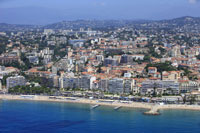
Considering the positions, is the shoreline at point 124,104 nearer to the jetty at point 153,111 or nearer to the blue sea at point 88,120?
the jetty at point 153,111

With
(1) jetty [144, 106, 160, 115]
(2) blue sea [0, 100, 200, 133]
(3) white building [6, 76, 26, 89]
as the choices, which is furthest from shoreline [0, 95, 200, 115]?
(3) white building [6, 76, 26, 89]

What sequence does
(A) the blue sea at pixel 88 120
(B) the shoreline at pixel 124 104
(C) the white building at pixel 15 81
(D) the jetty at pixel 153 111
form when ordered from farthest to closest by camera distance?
(C) the white building at pixel 15 81 < (B) the shoreline at pixel 124 104 < (D) the jetty at pixel 153 111 < (A) the blue sea at pixel 88 120

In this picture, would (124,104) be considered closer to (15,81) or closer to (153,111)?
(153,111)

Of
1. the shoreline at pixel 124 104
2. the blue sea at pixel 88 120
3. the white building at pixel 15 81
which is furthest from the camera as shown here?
the white building at pixel 15 81

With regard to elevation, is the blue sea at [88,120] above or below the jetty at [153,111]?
below

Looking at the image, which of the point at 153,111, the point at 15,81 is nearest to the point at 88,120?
the point at 153,111

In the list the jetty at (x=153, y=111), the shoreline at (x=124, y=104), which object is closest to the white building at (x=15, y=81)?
the shoreline at (x=124, y=104)

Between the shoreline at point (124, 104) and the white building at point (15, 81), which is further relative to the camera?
the white building at point (15, 81)

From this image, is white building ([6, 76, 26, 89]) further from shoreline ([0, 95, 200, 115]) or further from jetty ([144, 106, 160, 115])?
jetty ([144, 106, 160, 115])

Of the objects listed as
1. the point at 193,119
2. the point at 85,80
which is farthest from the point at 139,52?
the point at 193,119
